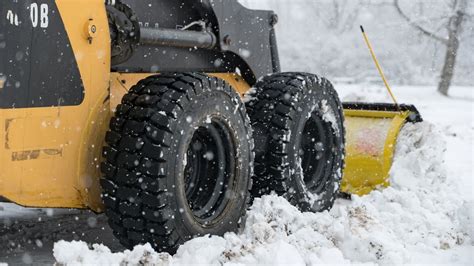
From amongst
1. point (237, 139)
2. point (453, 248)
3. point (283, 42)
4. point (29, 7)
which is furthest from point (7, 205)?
point (283, 42)

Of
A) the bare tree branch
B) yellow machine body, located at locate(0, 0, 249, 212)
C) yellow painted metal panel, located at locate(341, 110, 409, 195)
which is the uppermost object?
yellow machine body, located at locate(0, 0, 249, 212)

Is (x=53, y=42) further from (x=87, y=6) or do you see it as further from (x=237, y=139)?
(x=237, y=139)

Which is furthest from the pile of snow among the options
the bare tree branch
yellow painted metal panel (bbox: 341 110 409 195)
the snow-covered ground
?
the bare tree branch

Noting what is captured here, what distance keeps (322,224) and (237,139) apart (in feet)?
2.40

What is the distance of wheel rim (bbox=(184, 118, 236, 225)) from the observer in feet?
13.5

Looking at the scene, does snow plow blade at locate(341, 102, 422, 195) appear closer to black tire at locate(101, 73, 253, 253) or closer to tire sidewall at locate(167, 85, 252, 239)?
tire sidewall at locate(167, 85, 252, 239)

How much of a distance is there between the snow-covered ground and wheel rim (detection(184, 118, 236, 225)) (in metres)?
0.24

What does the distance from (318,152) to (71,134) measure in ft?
7.99

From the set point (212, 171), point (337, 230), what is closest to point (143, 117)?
point (212, 171)

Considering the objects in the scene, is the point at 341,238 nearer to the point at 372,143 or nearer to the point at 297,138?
the point at 297,138

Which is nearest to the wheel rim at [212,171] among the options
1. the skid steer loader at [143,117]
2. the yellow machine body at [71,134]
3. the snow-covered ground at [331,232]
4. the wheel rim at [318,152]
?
the skid steer loader at [143,117]

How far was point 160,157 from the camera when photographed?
3.53 m

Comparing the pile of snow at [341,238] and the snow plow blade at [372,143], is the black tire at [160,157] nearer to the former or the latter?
the pile of snow at [341,238]

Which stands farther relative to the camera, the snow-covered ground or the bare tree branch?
the bare tree branch
